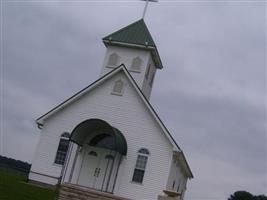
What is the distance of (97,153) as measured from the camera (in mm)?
30594

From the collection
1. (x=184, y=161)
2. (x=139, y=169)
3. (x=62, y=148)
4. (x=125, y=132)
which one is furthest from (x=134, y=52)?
(x=139, y=169)

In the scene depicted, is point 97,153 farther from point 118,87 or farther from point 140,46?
point 140,46

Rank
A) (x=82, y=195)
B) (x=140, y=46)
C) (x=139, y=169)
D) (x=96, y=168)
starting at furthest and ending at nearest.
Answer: (x=140, y=46) < (x=96, y=168) < (x=139, y=169) < (x=82, y=195)

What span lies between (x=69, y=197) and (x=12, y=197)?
2420 millimetres

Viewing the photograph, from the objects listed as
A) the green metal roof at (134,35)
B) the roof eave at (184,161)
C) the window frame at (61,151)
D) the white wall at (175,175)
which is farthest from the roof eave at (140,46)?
the white wall at (175,175)

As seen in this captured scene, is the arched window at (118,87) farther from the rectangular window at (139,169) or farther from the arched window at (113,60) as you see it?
the rectangular window at (139,169)

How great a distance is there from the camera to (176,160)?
30.2 m

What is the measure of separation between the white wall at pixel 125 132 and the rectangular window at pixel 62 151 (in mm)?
247

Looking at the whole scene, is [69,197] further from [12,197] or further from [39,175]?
[39,175]

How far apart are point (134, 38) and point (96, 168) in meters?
9.11

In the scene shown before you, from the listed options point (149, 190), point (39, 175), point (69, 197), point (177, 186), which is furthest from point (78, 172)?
point (69, 197)

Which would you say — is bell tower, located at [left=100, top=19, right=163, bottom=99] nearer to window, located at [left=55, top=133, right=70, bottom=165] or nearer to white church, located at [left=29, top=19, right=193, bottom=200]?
white church, located at [left=29, top=19, right=193, bottom=200]

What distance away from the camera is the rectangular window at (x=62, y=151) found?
30.5m

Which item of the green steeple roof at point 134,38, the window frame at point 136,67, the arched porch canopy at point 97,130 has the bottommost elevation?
the arched porch canopy at point 97,130
